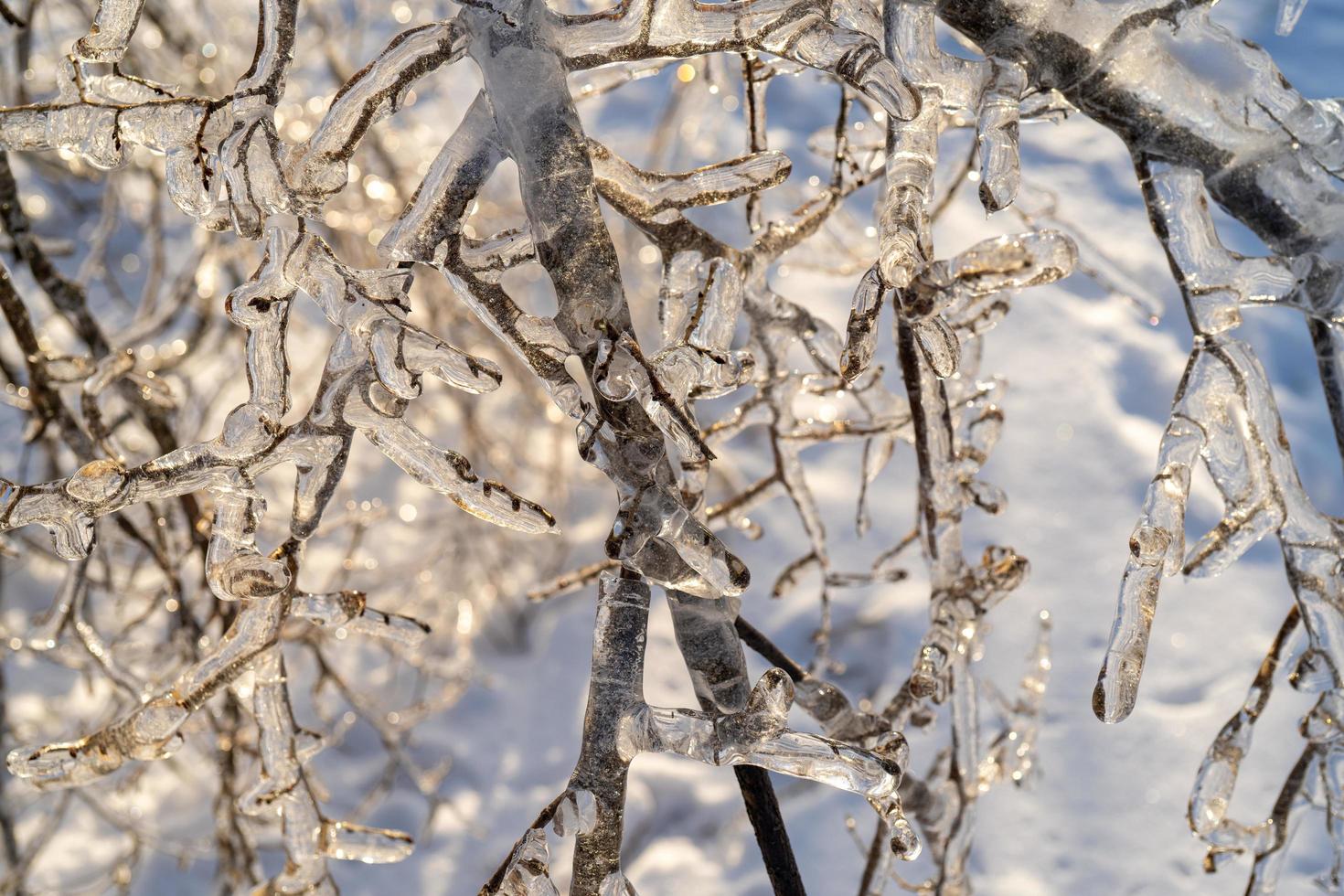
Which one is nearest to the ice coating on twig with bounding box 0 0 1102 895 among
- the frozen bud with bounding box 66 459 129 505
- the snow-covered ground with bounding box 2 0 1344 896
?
the frozen bud with bounding box 66 459 129 505

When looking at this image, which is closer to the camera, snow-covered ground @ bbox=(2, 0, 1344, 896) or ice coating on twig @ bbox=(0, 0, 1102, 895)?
ice coating on twig @ bbox=(0, 0, 1102, 895)

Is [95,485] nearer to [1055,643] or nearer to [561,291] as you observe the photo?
[561,291]

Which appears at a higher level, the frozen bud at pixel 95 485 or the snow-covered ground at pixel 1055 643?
the snow-covered ground at pixel 1055 643

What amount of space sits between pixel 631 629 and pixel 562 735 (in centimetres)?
143

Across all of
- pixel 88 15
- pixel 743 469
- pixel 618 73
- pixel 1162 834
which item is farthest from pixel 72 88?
pixel 743 469

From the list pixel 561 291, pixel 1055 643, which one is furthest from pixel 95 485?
pixel 1055 643

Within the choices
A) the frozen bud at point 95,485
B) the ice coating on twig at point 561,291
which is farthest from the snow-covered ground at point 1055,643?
the frozen bud at point 95,485

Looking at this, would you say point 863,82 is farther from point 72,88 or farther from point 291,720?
point 291,720

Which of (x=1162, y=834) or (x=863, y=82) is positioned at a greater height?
(x=863, y=82)

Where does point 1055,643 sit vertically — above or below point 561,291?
above

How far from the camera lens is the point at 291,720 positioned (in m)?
0.64

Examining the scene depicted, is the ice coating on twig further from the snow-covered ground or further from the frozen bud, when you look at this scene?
the snow-covered ground

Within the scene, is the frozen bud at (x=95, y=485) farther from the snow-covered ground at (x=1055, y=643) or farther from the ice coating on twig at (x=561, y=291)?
the snow-covered ground at (x=1055, y=643)

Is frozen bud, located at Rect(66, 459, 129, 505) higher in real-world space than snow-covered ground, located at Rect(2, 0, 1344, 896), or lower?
lower
